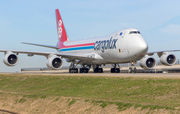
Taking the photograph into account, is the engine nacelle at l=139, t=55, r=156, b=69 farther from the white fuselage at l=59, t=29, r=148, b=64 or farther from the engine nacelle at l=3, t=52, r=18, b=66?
the engine nacelle at l=3, t=52, r=18, b=66

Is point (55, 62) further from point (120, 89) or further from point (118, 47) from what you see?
point (120, 89)

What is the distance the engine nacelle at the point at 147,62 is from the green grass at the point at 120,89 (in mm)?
11456

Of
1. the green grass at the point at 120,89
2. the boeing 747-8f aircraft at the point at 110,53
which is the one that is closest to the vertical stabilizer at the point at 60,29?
the boeing 747-8f aircraft at the point at 110,53

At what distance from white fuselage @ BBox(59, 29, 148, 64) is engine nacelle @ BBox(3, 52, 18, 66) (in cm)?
973

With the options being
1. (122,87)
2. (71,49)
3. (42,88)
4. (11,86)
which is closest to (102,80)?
(122,87)

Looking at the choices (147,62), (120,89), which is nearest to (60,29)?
(147,62)

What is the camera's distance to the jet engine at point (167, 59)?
32.2 m

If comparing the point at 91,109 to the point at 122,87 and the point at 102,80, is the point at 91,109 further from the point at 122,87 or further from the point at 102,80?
the point at 102,80

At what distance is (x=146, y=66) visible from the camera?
32.2m

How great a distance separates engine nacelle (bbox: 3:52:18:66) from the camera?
1272 inches

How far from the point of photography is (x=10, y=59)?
107 ft

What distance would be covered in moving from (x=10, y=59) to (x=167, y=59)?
20746 mm

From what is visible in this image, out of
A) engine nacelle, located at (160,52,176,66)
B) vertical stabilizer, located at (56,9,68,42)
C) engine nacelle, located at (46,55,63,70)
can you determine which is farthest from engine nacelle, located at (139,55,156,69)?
vertical stabilizer, located at (56,9,68,42)

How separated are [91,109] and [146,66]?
1888 centimetres
